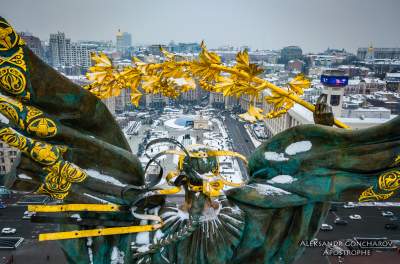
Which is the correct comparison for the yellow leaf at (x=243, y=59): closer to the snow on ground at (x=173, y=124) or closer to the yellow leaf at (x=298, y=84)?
the yellow leaf at (x=298, y=84)

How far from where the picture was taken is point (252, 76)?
4.84 m

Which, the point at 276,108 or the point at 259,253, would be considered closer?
the point at 259,253

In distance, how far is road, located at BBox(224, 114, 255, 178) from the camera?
41425 millimetres

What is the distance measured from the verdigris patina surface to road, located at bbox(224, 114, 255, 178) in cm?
2840

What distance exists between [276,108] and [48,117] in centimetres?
292

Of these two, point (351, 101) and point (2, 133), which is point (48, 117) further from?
point (351, 101)

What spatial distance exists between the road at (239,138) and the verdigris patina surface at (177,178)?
1118 inches

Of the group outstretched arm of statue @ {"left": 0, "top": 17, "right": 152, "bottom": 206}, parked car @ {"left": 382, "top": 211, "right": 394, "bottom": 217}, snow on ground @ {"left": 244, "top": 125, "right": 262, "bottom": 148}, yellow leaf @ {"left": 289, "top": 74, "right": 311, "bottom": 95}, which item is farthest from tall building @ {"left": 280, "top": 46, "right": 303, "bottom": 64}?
outstretched arm of statue @ {"left": 0, "top": 17, "right": 152, "bottom": 206}

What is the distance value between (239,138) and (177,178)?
4356cm

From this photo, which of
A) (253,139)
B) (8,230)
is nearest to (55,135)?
(8,230)

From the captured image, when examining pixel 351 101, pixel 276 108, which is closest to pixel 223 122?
pixel 351 101

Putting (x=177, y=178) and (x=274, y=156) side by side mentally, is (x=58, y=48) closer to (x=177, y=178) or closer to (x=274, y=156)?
(x=177, y=178)

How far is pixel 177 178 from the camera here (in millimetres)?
4469

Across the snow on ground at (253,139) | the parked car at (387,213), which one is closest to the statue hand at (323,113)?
the parked car at (387,213)
